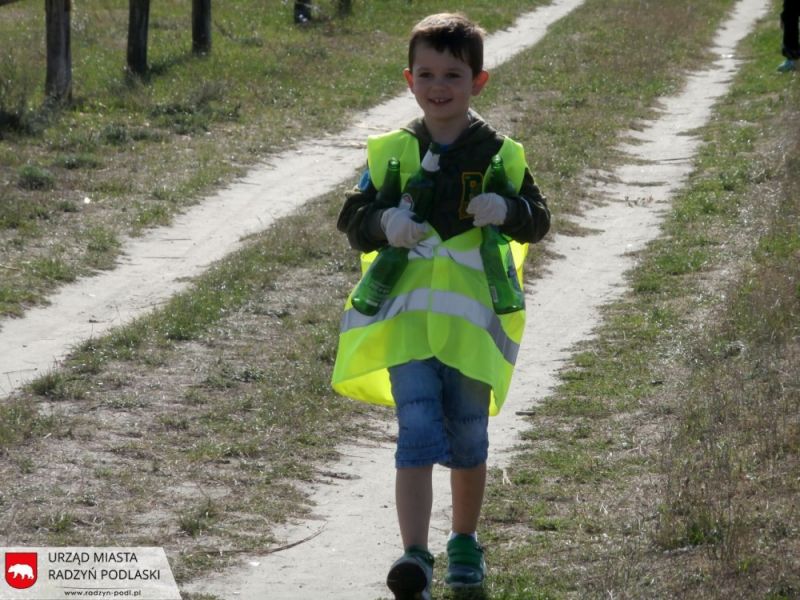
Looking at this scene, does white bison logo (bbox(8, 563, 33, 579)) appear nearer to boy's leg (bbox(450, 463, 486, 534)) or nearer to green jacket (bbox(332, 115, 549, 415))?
green jacket (bbox(332, 115, 549, 415))

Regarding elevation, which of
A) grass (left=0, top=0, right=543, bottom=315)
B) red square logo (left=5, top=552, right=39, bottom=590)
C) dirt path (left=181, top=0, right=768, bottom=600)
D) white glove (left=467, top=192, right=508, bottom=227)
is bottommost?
grass (left=0, top=0, right=543, bottom=315)

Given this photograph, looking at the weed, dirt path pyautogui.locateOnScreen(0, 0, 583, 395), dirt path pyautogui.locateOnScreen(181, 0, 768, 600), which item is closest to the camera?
dirt path pyautogui.locateOnScreen(181, 0, 768, 600)

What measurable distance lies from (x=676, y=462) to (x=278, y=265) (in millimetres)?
4835

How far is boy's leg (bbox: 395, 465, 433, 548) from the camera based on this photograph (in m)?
4.04

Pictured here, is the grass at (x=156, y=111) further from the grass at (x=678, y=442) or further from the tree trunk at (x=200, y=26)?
the grass at (x=678, y=442)

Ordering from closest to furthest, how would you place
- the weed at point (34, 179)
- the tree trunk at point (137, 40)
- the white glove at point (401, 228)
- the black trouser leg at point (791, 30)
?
1. the white glove at point (401, 228)
2. the weed at point (34, 179)
3. the tree trunk at point (137, 40)
4. the black trouser leg at point (791, 30)

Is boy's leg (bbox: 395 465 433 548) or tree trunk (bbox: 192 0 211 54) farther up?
boy's leg (bbox: 395 465 433 548)

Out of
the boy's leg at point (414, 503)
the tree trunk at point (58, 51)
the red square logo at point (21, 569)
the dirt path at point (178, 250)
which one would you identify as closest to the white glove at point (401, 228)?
the boy's leg at point (414, 503)

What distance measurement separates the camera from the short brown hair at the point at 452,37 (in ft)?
13.6

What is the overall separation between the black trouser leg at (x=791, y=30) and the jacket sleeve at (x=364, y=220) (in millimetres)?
16506

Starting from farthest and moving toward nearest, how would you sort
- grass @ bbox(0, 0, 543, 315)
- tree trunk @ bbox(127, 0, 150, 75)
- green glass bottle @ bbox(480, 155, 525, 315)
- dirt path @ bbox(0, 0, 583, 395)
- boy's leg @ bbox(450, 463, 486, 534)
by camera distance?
tree trunk @ bbox(127, 0, 150, 75) < grass @ bbox(0, 0, 543, 315) < dirt path @ bbox(0, 0, 583, 395) < boy's leg @ bbox(450, 463, 486, 534) < green glass bottle @ bbox(480, 155, 525, 315)

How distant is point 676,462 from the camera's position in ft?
17.2

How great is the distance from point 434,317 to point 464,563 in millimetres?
776

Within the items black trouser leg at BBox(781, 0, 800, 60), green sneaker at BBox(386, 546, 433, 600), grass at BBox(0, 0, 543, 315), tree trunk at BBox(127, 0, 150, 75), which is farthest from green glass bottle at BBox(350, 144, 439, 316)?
black trouser leg at BBox(781, 0, 800, 60)
